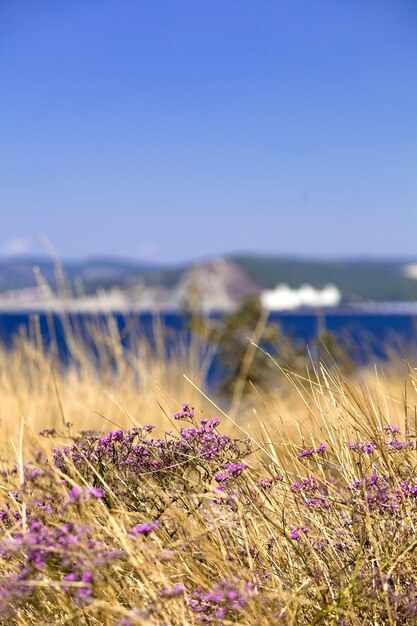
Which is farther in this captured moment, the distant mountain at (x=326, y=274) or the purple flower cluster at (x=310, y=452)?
the distant mountain at (x=326, y=274)

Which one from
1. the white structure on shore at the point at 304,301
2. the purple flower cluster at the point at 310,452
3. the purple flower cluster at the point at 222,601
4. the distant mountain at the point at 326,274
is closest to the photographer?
the purple flower cluster at the point at 222,601

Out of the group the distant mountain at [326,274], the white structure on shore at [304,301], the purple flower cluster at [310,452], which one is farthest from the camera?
the distant mountain at [326,274]

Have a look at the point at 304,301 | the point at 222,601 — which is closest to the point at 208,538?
the point at 222,601

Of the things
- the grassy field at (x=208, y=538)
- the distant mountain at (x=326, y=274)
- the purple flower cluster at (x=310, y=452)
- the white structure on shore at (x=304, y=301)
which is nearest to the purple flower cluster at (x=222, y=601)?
the grassy field at (x=208, y=538)

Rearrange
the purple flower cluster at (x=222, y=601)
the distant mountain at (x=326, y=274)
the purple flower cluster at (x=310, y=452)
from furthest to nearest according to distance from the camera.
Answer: the distant mountain at (x=326, y=274) < the purple flower cluster at (x=310, y=452) < the purple flower cluster at (x=222, y=601)

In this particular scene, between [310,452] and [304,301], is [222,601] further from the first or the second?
[304,301]

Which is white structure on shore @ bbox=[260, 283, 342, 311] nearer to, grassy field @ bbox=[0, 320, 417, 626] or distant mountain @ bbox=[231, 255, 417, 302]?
grassy field @ bbox=[0, 320, 417, 626]

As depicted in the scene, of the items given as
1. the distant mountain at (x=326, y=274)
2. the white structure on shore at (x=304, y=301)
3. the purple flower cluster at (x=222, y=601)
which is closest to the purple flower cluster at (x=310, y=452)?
the purple flower cluster at (x=222, y=601)

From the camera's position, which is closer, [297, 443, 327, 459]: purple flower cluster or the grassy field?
the grassy field

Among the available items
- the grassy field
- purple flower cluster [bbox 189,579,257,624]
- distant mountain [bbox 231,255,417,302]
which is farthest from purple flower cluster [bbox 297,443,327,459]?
distant mountain [bbox 231,255,417,302]

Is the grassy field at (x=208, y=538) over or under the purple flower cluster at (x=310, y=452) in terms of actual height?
under

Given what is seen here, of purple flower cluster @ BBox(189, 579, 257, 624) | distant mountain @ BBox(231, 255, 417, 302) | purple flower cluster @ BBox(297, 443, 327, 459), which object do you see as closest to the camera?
purple flower cluster @ BBox(189, 579, 257, 624)

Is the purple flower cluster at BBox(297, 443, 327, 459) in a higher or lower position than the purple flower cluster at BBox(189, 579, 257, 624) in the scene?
higher

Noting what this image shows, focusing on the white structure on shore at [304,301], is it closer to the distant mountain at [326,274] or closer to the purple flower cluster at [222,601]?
the purple flower cluster at [222,601]
